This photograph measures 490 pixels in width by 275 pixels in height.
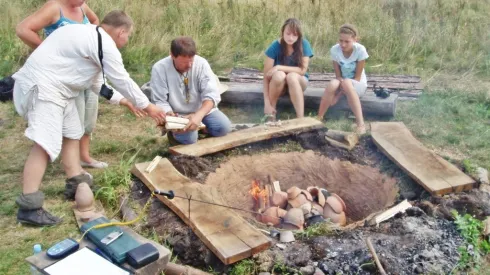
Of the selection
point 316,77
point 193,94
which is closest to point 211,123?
point 193,94

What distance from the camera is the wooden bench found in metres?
6.80

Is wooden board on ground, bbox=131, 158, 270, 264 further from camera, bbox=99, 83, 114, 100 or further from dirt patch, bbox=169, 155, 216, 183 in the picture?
camera, bbox=99, 83, 114, 100

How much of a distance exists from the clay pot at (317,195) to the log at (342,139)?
0.59 m

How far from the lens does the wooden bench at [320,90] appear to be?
268 inches

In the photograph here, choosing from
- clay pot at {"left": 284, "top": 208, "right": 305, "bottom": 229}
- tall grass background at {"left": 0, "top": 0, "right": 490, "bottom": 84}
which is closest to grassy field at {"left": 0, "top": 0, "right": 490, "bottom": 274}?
tall grass background at {"left": 0, "top": 0, "right": 490, "bottom": 84}

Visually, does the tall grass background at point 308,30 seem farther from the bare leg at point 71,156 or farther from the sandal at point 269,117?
the bare leg at point 71,156

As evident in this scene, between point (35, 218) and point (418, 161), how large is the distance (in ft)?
11.1

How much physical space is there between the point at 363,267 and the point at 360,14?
7348mm

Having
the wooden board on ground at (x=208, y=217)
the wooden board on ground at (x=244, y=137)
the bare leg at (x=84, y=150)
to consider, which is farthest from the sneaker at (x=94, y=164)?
the wooden board on ground at (x=244, y=137)

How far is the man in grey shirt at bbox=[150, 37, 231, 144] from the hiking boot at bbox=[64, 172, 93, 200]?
1.03 metres

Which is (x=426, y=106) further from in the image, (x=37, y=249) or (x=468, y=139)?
(x=37, y=249)

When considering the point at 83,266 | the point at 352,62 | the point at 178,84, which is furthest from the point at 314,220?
the point at 352,62

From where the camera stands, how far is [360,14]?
1031 cm

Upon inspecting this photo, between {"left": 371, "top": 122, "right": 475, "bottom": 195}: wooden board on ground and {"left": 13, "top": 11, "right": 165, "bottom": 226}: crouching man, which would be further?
{"left": 371, "top": 122, "right": 475, "bottom": 195}: wooden board on ground
